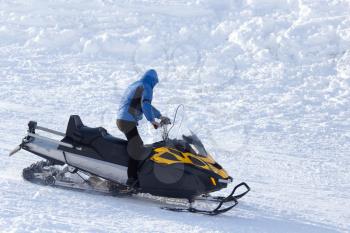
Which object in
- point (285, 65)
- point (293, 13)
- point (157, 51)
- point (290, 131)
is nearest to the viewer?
point (290, 131)

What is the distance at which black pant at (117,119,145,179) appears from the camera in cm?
728

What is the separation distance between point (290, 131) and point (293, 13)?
6261mm

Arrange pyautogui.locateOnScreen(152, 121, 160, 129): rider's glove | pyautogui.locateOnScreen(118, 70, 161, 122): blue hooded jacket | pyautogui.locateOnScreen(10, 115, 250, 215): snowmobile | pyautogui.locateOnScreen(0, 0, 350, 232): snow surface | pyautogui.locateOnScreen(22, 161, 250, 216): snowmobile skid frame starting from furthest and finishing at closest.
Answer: pyautogui.locateOnScreen(22, 161, 250, 216): snowmobile skid frame, pyautogui.locateOnScreen(152, 121, 160, 129): rider's glove, pyautogui.locateOnScreen(118, 70, 161, 122): blue hooded jacket, pyautogui.locateOnScreen(10, 115, 250, 215): snowmobile, pyautogui.locateOnScreen(0, 0, 350, 232): snow surface

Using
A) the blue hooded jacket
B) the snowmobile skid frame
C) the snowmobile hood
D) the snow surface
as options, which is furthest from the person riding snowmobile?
the snow surface

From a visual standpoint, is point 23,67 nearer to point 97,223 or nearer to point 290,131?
point 290,131

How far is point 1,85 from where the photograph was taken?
13203 mm

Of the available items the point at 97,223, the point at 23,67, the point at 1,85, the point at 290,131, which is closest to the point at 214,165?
the point at 97,223

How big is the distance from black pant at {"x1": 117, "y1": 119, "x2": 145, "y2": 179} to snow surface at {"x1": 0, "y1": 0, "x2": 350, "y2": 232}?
41cm

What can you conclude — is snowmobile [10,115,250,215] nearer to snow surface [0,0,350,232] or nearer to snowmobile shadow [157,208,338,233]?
snowmobile shadow [157,208,338,233]

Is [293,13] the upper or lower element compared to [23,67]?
upper

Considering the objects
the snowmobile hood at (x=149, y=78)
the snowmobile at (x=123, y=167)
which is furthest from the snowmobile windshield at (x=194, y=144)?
the snowmobile hood at (x=149, y=78)

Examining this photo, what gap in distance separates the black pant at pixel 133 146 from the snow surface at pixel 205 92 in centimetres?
41

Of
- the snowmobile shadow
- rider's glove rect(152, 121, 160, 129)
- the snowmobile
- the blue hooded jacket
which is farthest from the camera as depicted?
rider's glove rect(152, 121, 160, 129)

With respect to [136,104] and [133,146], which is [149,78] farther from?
[133,146]
